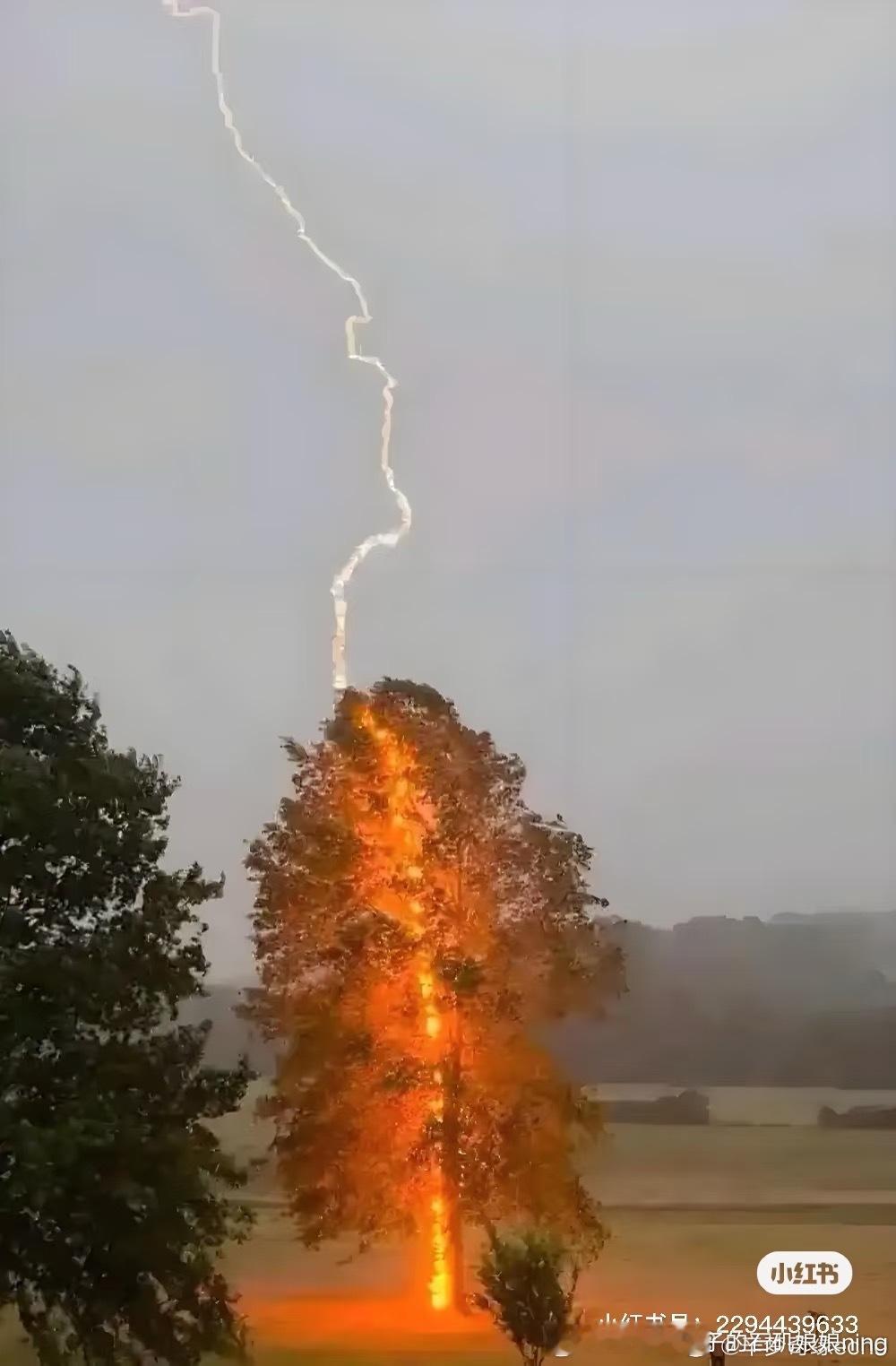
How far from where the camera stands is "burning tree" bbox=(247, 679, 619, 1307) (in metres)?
3.83

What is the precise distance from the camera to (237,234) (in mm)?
4379

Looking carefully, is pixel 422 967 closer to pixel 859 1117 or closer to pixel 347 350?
pixel 859 1117

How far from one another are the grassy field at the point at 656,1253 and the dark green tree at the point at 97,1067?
0.23m

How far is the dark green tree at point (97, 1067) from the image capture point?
3.37 metres

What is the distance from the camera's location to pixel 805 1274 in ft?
12.8

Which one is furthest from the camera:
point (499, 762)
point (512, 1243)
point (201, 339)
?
point (201, 339)

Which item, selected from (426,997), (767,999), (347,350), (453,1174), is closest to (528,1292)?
(453,1174)

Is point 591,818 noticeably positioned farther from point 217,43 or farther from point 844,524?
point 217,43

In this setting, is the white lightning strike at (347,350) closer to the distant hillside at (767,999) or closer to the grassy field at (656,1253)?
the distant hillside at (767,999)

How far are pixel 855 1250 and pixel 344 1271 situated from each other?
1508 millimetres

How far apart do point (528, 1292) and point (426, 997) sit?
85 centimetres

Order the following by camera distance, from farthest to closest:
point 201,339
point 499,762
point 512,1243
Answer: point 201,339, point 499,762, point 512,1243

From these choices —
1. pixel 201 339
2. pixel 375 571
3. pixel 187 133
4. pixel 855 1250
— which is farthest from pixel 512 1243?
pixel 187 133

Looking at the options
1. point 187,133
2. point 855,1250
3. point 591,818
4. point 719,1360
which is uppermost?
point 187,133
